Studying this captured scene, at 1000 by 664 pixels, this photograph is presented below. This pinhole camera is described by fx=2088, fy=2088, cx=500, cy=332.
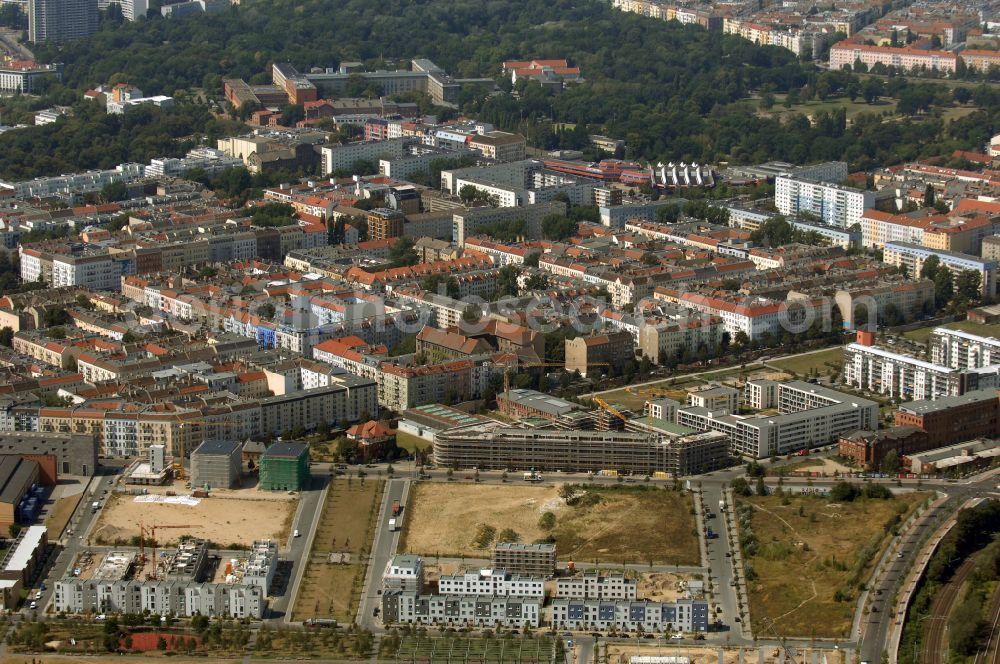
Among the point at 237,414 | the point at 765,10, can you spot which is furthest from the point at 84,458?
the point at 765,10

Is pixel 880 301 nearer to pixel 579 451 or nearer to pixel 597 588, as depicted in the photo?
pixel 579 451

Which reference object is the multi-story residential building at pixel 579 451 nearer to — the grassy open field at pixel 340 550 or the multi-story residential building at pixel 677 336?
the grassy open field at pixel 340 550

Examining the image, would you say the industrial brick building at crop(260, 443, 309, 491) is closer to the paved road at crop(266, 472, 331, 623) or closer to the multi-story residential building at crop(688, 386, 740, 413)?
the paved road at crop(266, 472, 331, 623)

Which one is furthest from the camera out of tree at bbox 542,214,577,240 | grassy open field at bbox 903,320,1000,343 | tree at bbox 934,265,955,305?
tree at bbox 542,214,577,240

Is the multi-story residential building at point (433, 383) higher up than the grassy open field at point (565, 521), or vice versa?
the multi-story residential building at point (433, 383)

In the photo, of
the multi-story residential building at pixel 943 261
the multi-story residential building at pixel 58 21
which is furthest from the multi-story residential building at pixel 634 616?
the multi-story residential building at pixel 58 21

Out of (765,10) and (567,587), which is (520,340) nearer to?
(567,587)

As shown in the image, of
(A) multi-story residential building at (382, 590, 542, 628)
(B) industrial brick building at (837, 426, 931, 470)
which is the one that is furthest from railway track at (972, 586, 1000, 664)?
(A) multi-story residential building at (382, 590, 542, 628)
